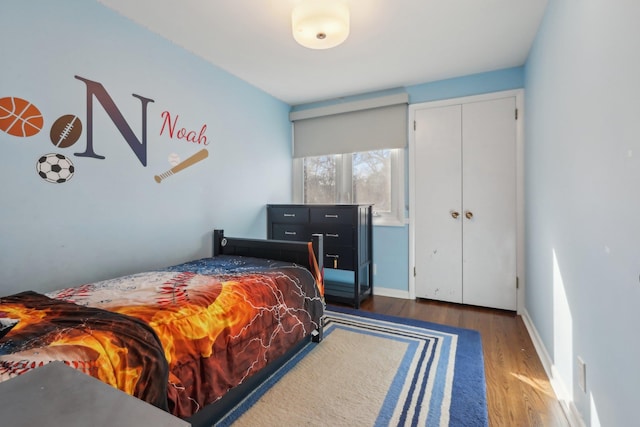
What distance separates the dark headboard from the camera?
7.54ft

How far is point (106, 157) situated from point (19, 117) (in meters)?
0.45

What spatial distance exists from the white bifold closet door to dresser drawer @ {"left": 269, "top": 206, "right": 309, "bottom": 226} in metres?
1.17

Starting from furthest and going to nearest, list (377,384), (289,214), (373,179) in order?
(373,179) → (289,214) → (377,384)

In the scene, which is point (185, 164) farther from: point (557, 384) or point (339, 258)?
point (557, 384)

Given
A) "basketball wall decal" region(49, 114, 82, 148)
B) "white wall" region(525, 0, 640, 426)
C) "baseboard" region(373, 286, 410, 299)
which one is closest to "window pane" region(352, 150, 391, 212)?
"baseboard" region(373, 286, 410, 299)

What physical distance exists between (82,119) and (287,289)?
1.60 meters

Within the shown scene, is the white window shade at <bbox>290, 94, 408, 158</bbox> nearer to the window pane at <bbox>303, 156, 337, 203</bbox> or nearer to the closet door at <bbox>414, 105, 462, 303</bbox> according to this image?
the window pane at <bbox>303, 156, 337, 203</bbox>

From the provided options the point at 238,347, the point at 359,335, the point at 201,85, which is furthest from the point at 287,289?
the point at 201,85

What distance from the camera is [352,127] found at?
139 inches

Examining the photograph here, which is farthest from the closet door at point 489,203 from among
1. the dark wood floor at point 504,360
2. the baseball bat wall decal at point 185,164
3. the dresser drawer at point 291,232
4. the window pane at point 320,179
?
the baseball bat wall decal at point 185,164

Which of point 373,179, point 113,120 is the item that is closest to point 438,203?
point 373,179

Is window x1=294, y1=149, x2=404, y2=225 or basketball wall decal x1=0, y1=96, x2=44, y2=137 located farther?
window x1=294, y1=149, x2=404, y2=225

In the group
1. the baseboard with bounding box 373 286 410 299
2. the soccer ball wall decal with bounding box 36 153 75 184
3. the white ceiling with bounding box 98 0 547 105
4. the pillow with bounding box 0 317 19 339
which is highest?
the white ceiling with bounding box 98 0 547 105

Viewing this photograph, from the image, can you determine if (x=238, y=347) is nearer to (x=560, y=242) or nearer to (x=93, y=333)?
(x=93, y=333)
